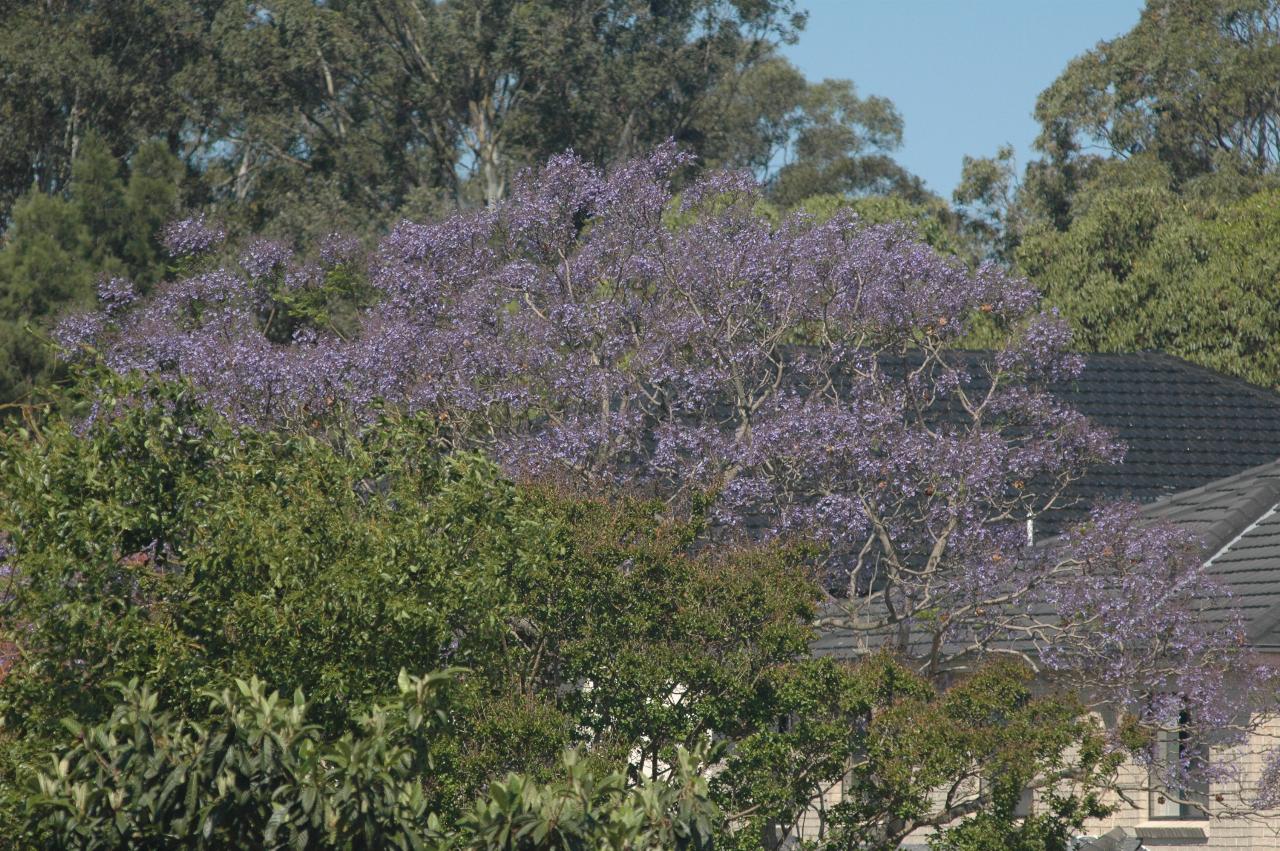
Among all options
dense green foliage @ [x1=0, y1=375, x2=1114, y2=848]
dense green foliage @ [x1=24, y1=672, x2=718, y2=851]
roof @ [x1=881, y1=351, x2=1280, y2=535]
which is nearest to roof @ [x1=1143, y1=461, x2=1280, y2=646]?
roof @ [x1=881, y1=351, x2=1280, y2=535]

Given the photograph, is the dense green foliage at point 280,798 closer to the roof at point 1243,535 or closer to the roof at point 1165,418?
the roof at point 1243,535

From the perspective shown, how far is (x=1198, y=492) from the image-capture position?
23156 mm

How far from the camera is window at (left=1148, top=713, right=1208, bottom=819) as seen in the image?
15883mm

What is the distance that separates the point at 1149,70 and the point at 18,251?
102ft

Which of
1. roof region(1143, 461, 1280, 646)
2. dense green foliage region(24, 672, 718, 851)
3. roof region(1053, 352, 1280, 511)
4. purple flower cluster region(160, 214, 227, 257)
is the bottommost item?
dense green foliage region(24, 672, 718, 851)

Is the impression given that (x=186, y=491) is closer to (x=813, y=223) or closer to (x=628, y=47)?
(x=813, y=223)

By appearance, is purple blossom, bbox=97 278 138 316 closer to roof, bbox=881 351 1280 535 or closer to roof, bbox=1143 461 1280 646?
roof, bbox=881 351 1280 535

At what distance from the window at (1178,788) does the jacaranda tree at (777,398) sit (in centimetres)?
25

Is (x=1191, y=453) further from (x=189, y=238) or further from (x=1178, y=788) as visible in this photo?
(x=189, y=238)

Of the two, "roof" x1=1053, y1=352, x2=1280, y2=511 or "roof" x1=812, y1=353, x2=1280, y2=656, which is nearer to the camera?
"roof" x1=812, y1=353, x2=1280, y2=656

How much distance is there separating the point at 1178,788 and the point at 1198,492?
7440 millimetres

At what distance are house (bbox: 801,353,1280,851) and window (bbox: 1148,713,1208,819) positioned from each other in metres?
0.04

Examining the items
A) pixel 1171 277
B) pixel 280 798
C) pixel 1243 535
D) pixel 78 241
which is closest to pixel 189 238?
pixel 1243 535

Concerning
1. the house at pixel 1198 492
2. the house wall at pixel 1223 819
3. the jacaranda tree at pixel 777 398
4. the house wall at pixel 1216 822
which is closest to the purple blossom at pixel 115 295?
the jacaranda tree at pixel 777 398
